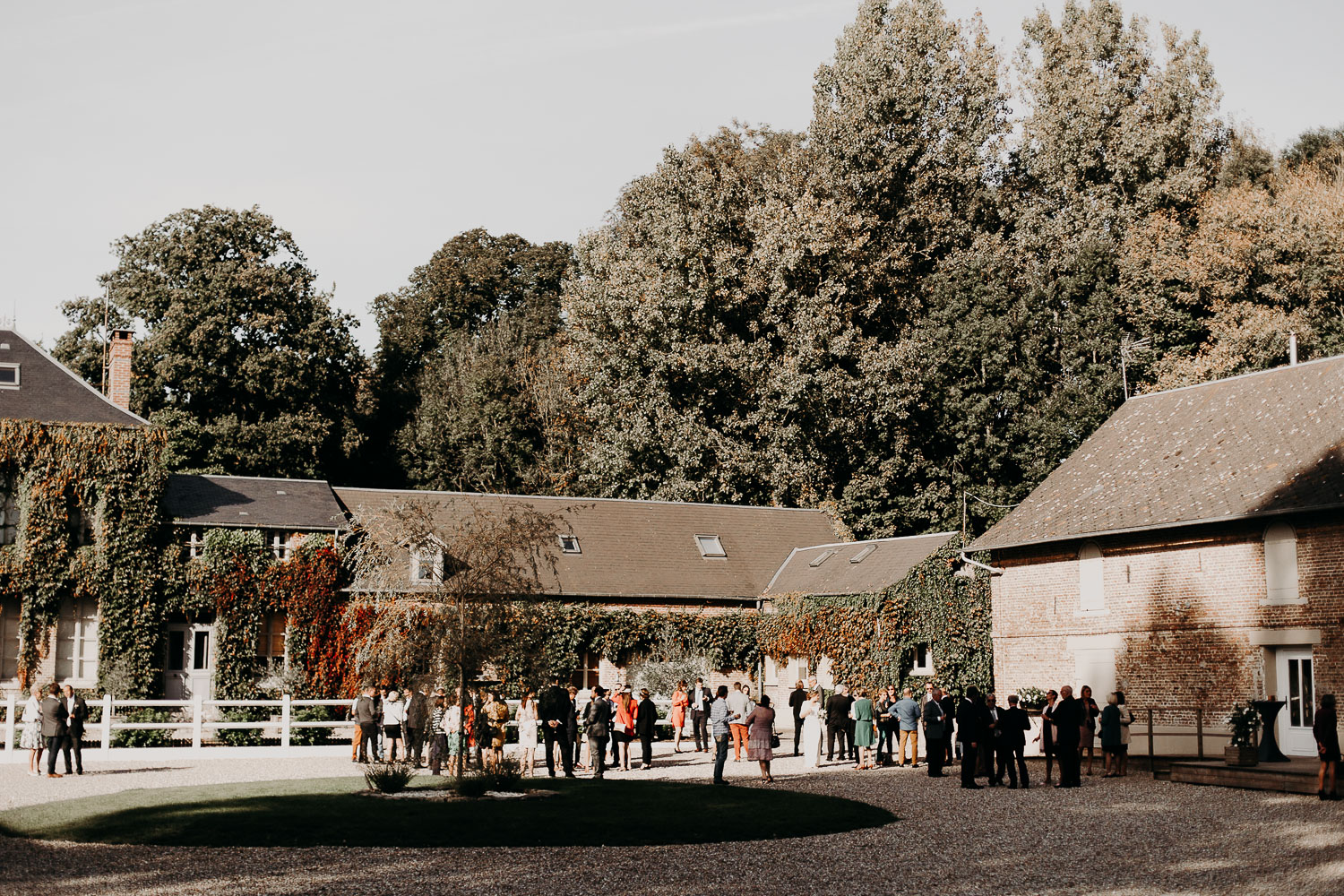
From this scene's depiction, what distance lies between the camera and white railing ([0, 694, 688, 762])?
25406 millimetres

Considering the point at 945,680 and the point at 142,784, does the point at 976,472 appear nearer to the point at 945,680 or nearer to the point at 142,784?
the point at 945,680

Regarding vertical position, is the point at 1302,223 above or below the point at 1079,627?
above

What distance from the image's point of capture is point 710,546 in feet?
127

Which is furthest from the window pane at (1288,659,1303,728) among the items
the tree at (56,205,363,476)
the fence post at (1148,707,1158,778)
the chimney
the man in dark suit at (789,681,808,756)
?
the tree at (56,205,363,476)

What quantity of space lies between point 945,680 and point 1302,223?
16.9m

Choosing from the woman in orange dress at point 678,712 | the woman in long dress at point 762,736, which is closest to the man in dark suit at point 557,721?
the woman in long dress at point 762,736

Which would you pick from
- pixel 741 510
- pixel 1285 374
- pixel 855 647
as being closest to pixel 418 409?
pixel 741 510

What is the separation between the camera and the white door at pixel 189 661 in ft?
104

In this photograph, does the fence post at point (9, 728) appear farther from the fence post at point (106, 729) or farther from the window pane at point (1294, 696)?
the window pane at point (1294, 696)

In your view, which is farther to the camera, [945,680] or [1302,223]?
[1302,223]

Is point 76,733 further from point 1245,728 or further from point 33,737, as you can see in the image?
point 1245,728

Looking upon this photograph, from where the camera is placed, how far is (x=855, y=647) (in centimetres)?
3181

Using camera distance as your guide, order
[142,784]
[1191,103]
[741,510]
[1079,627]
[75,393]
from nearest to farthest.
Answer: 1. [142,784]
2. [1079,627]
3. [75,393]
4. [741,510]
5. [1191,103]

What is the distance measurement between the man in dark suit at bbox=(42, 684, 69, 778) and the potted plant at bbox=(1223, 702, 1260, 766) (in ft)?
61.2
